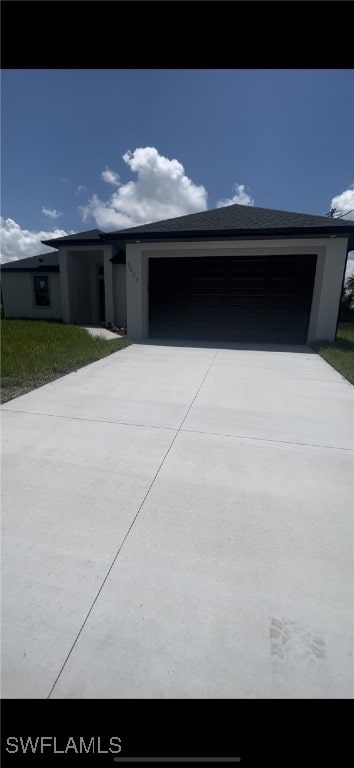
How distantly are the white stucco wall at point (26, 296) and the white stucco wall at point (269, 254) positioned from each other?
683cm

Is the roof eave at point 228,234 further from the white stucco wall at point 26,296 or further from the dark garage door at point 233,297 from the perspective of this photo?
the white stucco wall at point 26,296

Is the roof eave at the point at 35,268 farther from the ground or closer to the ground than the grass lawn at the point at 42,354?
farther from the ground

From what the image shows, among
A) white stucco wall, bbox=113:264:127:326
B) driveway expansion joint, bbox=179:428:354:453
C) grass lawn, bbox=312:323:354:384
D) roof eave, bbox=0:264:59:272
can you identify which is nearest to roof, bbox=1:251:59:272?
roof eave, bbox=0:264:59:272

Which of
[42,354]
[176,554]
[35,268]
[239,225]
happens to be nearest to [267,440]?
[176,554]

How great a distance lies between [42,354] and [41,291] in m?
10.6

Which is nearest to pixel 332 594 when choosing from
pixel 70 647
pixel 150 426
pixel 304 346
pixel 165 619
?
pixel 165 619

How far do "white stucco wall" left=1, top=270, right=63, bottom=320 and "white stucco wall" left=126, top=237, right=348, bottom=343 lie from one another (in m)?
6.83

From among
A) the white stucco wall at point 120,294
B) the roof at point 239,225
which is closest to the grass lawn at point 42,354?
the roof at point 239,225

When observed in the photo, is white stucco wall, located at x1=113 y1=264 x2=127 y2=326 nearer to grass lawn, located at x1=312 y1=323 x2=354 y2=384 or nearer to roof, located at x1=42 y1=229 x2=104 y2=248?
roof, located at x1=42 y1=229 x2=104 y2=248

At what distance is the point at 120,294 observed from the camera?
14023 mm

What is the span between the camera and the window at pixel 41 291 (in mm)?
16125

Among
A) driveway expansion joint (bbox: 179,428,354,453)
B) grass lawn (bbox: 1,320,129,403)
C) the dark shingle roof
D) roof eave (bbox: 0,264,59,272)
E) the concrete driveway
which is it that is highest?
the dark shingle roof

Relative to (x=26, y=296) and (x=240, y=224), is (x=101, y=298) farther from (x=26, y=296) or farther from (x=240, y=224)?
(x=240, y=224)

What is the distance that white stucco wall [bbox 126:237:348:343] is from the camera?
352 inches
